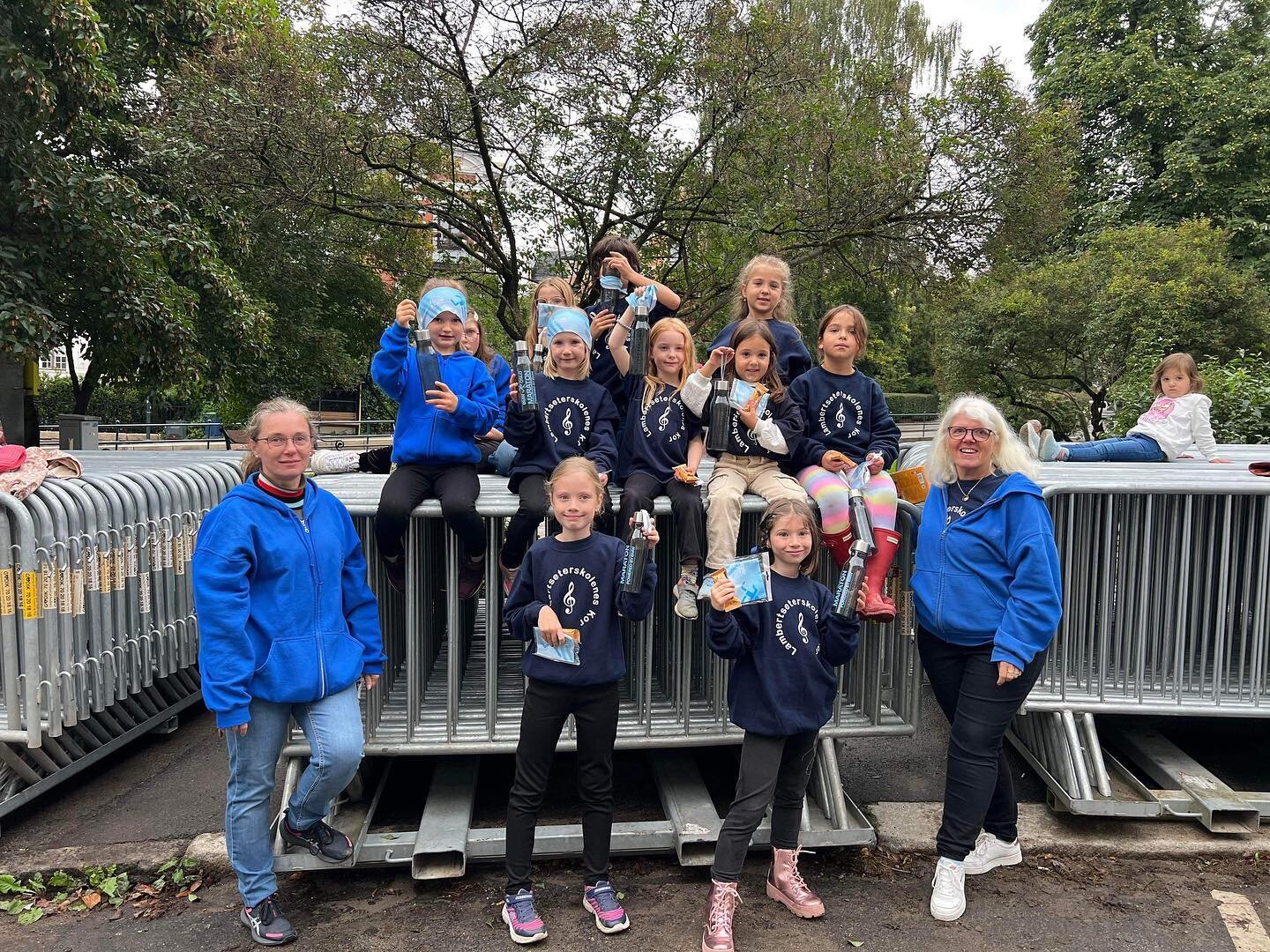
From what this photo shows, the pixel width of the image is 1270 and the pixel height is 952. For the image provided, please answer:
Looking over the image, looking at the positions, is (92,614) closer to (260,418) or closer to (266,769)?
(266,769)

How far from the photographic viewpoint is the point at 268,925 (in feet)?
11.1

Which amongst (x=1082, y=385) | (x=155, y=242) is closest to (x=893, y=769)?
(x=155, y=242)

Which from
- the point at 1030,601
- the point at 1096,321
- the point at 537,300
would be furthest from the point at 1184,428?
the point at 1096,321

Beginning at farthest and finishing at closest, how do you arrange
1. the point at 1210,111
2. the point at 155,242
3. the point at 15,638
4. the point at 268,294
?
the point at 1210,111 → the point at 268,294 → the point at 155,242 → the point at 15,638

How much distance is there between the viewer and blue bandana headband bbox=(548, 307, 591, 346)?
13.6ft

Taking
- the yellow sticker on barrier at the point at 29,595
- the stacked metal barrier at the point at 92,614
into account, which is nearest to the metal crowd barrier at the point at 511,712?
the stacked metal barrier at the point at 92,614

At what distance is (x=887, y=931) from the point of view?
11.4ft

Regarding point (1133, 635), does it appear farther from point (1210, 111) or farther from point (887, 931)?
point (1210, 111)

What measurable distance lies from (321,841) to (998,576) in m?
3.03

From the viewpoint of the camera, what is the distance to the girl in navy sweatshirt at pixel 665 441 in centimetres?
391

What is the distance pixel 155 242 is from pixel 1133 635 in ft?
30.8

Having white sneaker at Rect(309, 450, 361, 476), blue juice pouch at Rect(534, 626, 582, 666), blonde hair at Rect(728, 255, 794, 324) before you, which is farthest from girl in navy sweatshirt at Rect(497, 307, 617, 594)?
white sneaker at Rect(309, 450, 361, 476)

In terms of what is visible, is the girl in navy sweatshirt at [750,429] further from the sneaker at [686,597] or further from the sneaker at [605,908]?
the sneaker at [605,908]

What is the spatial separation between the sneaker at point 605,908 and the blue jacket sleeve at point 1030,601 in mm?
1819
